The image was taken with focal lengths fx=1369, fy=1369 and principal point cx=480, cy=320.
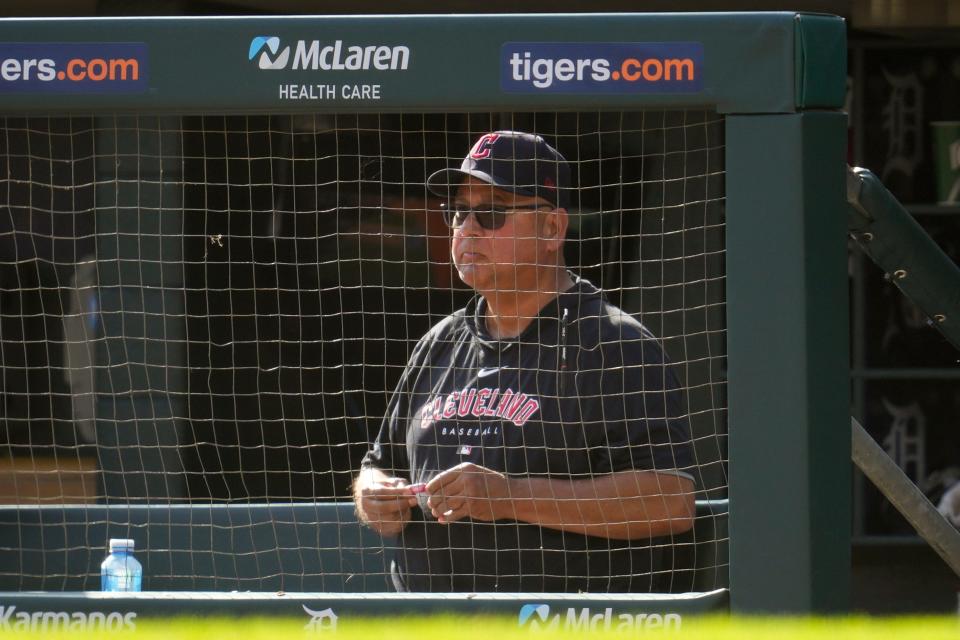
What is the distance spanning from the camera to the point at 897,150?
21.0ft

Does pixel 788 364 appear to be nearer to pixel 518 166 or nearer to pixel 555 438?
pixel 555 438

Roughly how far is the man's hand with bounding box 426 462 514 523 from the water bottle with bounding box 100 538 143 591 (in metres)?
0.79

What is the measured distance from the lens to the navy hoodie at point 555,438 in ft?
9.22

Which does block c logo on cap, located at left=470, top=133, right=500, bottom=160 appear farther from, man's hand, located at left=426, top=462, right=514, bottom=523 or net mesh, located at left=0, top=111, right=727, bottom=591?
net mesh, located at left=0, top=111, right=727, bottom=591

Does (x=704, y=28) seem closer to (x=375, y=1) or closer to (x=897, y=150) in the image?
(x=375, y=1)

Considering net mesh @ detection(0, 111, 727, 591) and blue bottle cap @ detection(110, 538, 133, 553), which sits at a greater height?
net mesh @ detection(0, 111, 727, 591)

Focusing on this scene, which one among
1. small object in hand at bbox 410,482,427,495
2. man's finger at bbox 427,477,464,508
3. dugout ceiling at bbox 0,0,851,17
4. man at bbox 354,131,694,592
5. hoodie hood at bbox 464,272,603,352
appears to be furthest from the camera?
dugout ceiling at bbox 0,0,851,17

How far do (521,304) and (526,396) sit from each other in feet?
0.88

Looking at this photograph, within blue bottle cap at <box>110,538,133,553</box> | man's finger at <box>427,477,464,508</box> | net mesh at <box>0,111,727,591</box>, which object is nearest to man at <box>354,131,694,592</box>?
man's finger at <box>427,477,464,508</box>

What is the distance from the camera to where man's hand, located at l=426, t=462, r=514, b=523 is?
104 inches

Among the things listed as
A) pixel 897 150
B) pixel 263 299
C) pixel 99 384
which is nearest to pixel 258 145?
pixel 263 299

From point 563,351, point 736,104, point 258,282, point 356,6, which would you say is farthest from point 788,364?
point 258,282

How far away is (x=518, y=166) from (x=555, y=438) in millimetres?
641

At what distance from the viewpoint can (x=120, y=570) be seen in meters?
3.07
